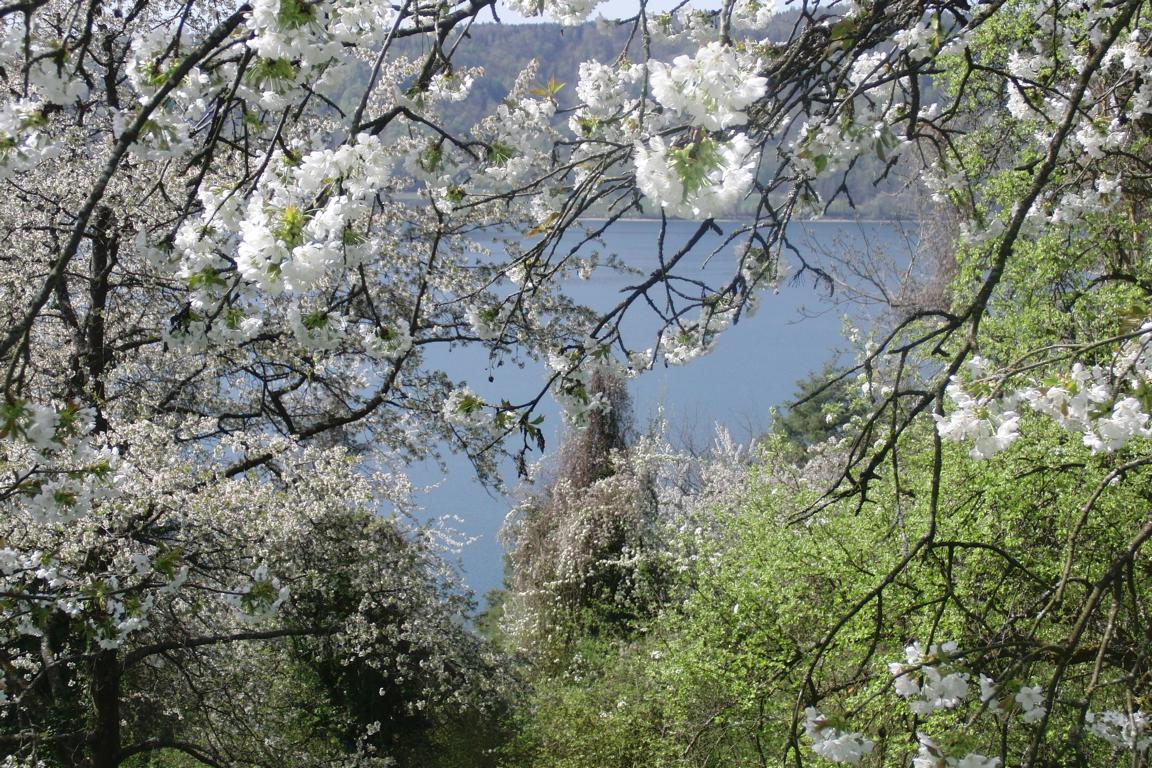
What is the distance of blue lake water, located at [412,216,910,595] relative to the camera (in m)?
14.4

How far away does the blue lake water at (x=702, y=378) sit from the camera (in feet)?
47.2

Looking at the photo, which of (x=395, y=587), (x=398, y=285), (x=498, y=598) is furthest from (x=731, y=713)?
(x=498, y=598)

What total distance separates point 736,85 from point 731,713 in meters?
3.74

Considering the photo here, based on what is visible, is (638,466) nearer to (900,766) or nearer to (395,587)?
(395,587)

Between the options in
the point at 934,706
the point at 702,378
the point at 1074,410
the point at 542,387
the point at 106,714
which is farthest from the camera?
the point at 702,378

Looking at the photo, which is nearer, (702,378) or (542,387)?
(542,387)

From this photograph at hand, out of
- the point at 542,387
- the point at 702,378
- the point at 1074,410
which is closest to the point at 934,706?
the point at 1074,410

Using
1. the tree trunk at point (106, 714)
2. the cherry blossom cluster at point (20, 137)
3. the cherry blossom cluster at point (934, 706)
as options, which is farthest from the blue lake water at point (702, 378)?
the cherry blossom cluster at point (20, 137)

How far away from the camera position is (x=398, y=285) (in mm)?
6258

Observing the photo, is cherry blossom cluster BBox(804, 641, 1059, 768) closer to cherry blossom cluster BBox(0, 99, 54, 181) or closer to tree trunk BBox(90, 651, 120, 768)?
cherry blossom cluster BBox(0, 99, 54, 181)

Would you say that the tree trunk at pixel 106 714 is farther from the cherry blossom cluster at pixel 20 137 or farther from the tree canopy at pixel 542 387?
the cherry blossom cluster at pixel 20 137

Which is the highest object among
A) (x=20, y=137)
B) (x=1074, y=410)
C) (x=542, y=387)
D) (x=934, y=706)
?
(x=542, y=387)

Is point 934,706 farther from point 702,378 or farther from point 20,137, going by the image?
point 702,378

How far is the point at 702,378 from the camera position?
22.2 m
